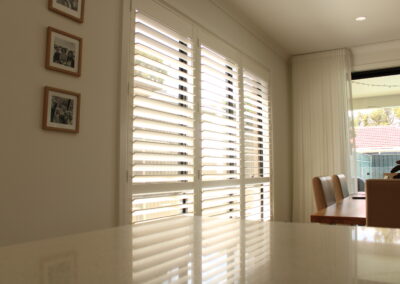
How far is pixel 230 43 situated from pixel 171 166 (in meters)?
1.69

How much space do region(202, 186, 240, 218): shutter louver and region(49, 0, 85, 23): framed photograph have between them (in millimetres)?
1719

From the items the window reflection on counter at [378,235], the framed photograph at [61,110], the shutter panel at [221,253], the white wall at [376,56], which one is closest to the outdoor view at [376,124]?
the white wall at [376,56]

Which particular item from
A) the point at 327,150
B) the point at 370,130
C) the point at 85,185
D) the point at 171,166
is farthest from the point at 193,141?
the point at 370,130

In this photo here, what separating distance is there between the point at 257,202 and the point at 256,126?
895 millimetres

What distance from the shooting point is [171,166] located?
9.36 feet

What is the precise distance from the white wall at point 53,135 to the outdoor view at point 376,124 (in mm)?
3959

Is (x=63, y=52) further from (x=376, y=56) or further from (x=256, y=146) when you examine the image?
(x=376, y=56)

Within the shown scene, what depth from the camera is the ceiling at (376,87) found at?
5.16 metres

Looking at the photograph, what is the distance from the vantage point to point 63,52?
2.11m

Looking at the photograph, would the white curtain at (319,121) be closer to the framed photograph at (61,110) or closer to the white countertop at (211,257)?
the framed photograph at (61,110)

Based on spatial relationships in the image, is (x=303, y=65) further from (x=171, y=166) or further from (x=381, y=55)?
(x=171, y=166)

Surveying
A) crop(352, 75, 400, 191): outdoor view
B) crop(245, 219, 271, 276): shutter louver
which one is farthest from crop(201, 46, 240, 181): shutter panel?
crop(245, 219, 271, 276): shutter louver

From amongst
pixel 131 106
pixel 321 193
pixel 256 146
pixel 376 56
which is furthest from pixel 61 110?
pixel 376 56

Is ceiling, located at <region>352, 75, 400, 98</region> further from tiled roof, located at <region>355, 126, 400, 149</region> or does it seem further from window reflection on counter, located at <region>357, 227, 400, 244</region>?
window reflection on counter, located at <region>357, 227, 400, 244</region>
